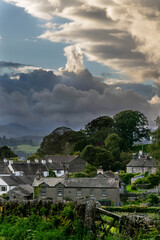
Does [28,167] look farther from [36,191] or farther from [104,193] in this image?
[104,193]

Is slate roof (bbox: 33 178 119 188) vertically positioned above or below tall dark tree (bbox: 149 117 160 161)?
below

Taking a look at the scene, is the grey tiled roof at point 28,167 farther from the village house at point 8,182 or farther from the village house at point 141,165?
the village house at point 141,165

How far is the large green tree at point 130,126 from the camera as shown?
4309 inches

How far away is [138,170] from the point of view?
78.4 meters

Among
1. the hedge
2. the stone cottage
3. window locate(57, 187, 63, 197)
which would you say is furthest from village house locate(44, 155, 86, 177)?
the hedge

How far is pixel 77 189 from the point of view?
55.2m

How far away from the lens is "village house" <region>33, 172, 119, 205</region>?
177 feet

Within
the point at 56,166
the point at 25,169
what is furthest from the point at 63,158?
the point at 25,169

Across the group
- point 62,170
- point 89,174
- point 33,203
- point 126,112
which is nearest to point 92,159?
point 62,170

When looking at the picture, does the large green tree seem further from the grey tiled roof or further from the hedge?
the hedge

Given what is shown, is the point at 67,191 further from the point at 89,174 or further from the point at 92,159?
the point at 92,159

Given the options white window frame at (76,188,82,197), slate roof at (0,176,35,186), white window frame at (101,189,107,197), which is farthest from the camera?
slate roof at (0,176,35,186)

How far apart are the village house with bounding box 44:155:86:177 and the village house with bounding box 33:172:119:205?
94.6 ft

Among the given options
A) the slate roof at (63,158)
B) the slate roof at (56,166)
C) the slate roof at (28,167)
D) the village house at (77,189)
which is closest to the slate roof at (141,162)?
the slate roof at (63,158)
